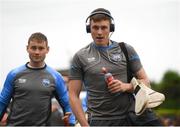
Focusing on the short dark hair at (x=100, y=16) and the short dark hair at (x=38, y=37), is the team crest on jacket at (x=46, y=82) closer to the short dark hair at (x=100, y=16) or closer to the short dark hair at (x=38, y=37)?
the short dark hair at (x=38, y=37)

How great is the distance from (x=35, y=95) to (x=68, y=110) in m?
0.75

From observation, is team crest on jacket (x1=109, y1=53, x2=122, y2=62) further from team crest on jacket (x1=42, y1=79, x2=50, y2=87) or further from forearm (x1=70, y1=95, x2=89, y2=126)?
team crest on jacket (x1=42, y1=79, x2=50, y2=87)

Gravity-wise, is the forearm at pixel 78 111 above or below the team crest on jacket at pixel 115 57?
below

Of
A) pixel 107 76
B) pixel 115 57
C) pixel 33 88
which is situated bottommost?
pixel 33 88

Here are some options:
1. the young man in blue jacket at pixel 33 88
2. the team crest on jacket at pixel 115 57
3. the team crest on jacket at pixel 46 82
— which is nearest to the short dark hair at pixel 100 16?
the team crest on jacket at pixel 115 57

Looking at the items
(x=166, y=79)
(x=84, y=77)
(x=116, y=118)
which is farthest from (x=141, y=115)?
(x=166, y=79)

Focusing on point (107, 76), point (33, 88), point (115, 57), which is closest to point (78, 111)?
point (107, 76)

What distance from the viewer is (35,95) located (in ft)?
32.6

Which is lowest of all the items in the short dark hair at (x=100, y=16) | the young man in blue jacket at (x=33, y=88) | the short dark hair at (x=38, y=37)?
the young man in blue jacket at (x=33, y=88)

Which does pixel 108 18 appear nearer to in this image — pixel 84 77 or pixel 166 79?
pixel 84 77

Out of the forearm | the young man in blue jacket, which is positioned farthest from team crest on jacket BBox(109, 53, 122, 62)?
the young man in blue jacket

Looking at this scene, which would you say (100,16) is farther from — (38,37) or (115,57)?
(38,37)

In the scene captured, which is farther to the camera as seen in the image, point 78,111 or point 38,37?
point 38,37

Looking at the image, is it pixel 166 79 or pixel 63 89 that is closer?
pixel 63 89
